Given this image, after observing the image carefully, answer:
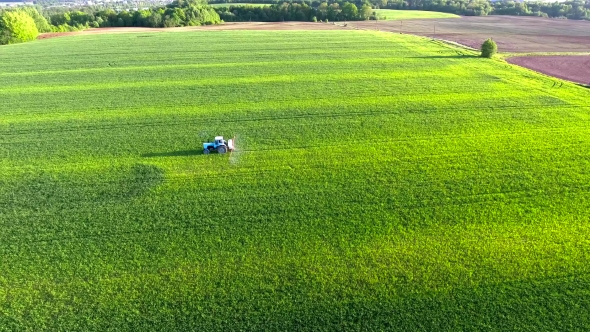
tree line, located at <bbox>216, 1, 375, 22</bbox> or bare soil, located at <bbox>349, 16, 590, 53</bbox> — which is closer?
bare soil, located at <bbox>349, 16, 590, 53</bbox>

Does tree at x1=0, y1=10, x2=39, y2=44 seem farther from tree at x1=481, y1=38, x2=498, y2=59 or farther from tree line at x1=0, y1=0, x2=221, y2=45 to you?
tree at x1=481, y1=38, x2=498, y2=59

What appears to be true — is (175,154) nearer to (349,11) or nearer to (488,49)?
(488,49)

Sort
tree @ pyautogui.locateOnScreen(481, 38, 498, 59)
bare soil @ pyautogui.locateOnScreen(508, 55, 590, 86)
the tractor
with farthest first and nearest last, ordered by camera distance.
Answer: tree @ pyautogui.locateOnScreen(481, 38, 498, 59) → bare soil @ pyautogui.locateOnScreen(508, 55, 590, 86) → the tractor

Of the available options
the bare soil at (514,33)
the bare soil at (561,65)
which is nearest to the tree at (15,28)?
the bare soil at (514,33)

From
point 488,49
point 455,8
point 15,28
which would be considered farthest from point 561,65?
point 455,8

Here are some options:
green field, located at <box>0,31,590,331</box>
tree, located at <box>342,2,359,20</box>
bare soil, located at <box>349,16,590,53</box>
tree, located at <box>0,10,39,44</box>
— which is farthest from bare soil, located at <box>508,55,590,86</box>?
tree, located at <box>0,10,39,44</box>

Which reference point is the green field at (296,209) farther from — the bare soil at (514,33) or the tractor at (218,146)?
the bare soil at (514,33)
